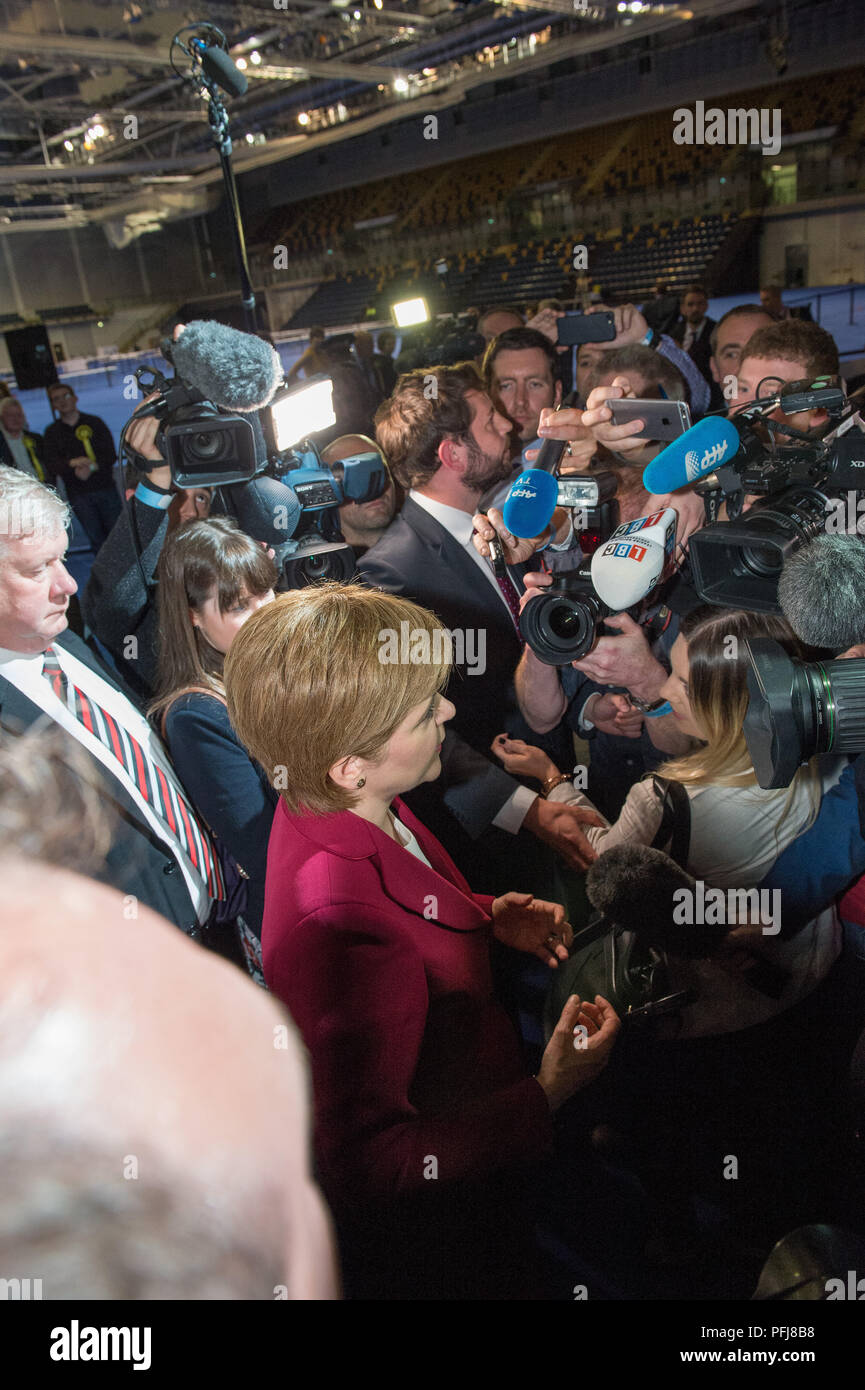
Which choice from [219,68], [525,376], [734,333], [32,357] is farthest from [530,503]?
[32,357]

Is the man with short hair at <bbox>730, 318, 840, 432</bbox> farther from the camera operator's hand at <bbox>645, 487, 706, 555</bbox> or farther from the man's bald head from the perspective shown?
the man's bald head

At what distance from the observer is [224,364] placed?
1.58 meters

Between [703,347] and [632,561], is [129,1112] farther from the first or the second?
[703,347]

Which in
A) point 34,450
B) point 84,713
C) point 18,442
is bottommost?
point 84,713

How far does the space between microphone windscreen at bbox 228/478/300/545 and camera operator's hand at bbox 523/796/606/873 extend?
32.9 inches

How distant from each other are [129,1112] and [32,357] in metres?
7.17

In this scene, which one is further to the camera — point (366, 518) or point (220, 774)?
point (366, 518)

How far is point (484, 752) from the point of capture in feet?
6.73

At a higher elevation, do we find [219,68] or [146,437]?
[219,68]

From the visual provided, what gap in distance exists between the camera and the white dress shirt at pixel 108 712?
4.75ft

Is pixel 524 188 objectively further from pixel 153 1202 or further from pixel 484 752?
pixel 153 1202

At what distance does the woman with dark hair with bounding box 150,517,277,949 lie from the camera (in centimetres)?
160

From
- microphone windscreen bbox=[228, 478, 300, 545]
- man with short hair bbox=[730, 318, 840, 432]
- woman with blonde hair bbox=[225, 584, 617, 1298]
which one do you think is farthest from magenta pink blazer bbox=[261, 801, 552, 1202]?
man with short hair bbox=[730, 318, 840, 432]

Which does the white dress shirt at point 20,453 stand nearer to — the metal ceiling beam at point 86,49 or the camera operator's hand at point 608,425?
the camera operator's hand at point 608,425
